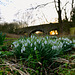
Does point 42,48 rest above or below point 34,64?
above

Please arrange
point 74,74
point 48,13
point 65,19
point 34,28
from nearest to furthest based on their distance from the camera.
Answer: point 74,74, point 48,13, point 65,19, point 34,28

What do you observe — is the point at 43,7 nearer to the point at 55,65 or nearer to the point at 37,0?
the point at 37,0

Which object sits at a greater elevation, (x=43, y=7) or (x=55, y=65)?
(x=43, y=7)

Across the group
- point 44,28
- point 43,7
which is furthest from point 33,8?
point 44,28

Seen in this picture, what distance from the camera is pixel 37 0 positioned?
12.5 metres

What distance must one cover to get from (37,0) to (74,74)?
41.1 ft

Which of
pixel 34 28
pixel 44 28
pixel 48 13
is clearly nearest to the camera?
pixel 48 13

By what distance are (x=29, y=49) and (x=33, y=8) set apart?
10.6 metres

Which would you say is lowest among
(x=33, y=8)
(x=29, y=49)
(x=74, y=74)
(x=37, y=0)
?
(x=74, y=74)

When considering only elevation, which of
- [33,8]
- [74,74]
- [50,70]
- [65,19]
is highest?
[33,8]

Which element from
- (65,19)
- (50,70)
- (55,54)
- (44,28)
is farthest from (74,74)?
(44,28)

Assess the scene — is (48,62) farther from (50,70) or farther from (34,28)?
(34,28)

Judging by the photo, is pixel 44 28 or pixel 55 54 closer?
pixel 55 54

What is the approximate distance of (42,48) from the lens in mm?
1817
